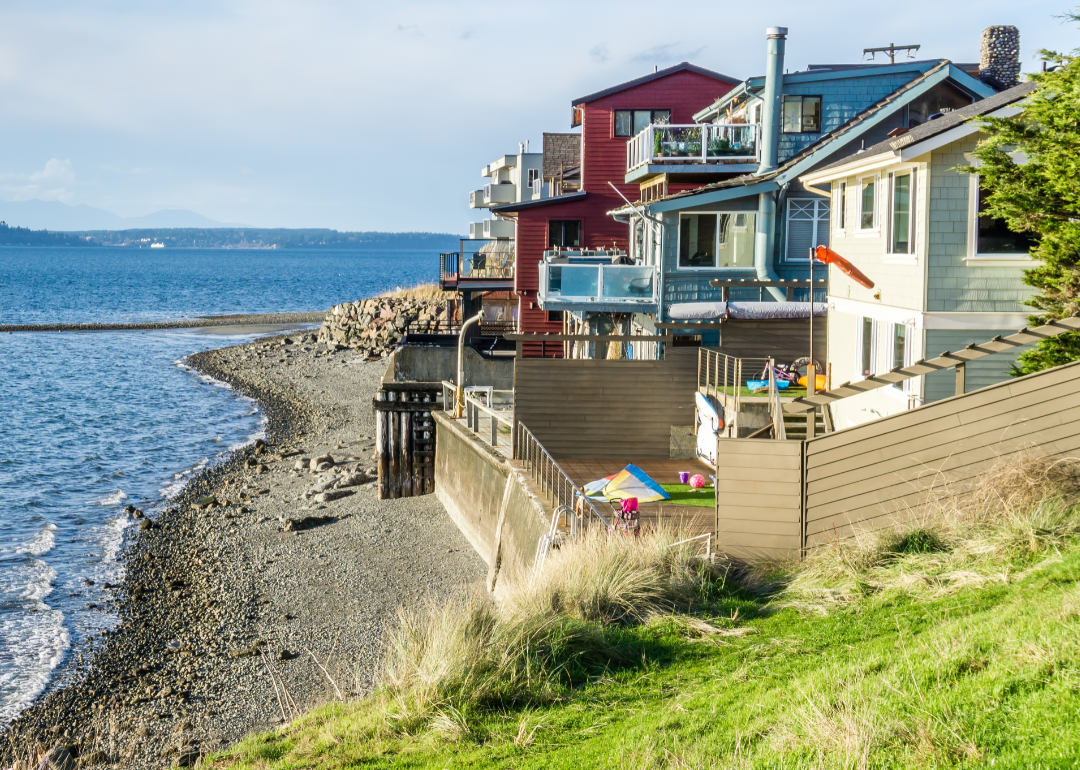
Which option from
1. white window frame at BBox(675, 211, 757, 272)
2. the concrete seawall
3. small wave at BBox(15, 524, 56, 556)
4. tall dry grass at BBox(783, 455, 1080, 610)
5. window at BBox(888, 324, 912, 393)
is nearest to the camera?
tall dry grass at BBox(783, 455, 1080, 610)

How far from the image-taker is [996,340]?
1292 centimetres

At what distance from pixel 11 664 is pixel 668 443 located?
1430cm

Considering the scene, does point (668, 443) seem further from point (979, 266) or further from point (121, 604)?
point (121, 604)

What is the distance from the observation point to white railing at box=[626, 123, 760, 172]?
2815 centimetres

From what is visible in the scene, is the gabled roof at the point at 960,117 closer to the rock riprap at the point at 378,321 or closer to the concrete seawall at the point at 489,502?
the concrete seawall at the point at 489,502

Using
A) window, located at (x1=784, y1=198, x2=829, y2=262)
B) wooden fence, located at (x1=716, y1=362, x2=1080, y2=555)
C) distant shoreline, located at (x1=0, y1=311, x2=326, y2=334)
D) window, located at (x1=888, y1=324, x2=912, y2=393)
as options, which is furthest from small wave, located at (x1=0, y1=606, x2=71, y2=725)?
distant shoreline, located at (x1=0, y1=311, x2=326, y2=334)

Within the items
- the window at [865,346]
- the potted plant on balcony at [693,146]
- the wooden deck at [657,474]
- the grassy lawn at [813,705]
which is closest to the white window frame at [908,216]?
the window at [865,346]

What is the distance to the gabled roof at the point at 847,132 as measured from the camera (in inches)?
953

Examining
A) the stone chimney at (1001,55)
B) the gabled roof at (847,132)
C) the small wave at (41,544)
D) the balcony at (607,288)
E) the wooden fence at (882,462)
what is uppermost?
the stone chimney at (1001,55)

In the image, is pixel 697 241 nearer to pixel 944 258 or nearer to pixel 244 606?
pixel 944 258

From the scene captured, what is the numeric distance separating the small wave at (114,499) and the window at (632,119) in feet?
71.0

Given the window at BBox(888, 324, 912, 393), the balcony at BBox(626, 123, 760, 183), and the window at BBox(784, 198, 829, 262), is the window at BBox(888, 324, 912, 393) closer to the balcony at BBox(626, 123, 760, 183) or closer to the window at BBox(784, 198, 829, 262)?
the window at BBox(784, 198, 829, 262)

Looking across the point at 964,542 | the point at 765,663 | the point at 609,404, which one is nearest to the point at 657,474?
the point at 609,404

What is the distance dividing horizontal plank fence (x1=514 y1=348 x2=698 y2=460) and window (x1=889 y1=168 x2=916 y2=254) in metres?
7.16
